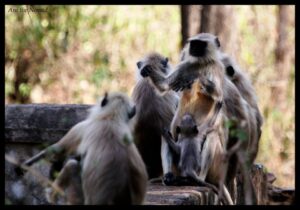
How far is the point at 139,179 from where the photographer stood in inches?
199

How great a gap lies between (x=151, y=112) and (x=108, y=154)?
110 inches

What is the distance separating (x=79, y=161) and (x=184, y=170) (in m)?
2.01

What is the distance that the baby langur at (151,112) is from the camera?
7.66 meters

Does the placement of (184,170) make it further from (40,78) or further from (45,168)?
(40,78)

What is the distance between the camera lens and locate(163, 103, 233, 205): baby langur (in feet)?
22.9

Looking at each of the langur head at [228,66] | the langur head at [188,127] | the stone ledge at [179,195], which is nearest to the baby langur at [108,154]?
the stone ledge at [179,195]

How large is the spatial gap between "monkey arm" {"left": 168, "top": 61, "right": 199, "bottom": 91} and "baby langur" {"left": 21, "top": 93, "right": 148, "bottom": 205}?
5.99 feet

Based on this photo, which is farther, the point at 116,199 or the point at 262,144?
the point at 262,144

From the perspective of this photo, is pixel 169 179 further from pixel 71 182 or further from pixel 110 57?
pixel 110 57

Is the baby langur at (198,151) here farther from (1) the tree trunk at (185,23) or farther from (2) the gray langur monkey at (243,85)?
(1) the tree trunk at (185,23)

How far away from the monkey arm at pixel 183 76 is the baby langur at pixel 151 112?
0.34 meters

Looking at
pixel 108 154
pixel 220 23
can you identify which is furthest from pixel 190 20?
pixel 108 154

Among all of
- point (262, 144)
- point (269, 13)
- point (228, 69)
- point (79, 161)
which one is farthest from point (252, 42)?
point (79, 161)

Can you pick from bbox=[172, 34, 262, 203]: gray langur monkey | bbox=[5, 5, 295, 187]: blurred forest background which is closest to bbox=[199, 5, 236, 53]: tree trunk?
bbox=[5, 5, 295, 187]: blurred forest background
